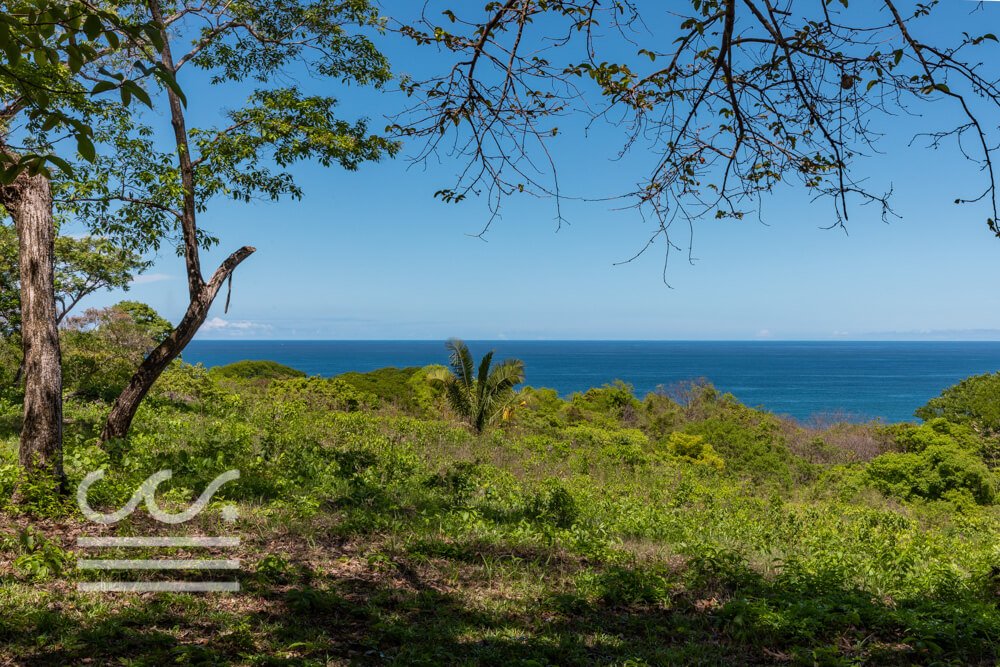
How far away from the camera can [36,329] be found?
602 centimetres

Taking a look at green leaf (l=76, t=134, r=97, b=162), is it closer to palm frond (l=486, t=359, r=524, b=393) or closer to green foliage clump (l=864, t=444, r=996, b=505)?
palm frond (l=486, t=359, r=524, b=393)

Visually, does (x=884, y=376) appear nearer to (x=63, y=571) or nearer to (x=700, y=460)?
(x=700, y=460)

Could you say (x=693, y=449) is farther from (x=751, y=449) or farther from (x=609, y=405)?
(x=609, y=405)

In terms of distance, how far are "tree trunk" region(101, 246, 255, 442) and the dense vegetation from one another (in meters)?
0.41

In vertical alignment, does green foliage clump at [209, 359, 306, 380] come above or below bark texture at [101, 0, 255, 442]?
below

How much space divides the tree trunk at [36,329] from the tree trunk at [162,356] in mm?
1740

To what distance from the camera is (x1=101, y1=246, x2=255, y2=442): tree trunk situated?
786cm

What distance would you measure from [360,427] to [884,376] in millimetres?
116520

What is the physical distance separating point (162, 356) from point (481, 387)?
1037cm

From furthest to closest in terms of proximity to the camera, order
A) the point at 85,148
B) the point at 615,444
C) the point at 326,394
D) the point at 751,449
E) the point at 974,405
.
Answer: the point at 974,405 → the point at 326,394 → the point at 751,449 → the point at 615,444 → the point at 85,148

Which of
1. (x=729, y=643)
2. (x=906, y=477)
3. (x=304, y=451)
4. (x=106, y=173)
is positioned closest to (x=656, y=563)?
(x=729, y=643)

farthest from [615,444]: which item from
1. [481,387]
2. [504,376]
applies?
[481,387]
